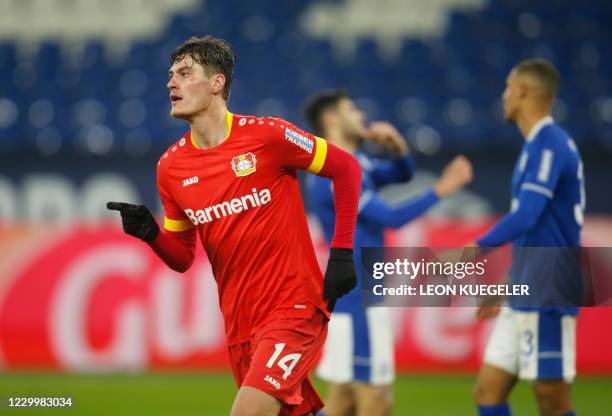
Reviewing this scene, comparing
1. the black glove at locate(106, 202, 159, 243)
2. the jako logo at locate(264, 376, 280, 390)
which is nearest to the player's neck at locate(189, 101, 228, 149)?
the black glove at locate(106, 202, 159, 243)

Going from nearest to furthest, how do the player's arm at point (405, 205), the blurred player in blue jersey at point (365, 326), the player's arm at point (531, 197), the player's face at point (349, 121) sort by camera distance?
the player's arm at point (531, 197), the blurred player in blue jersey at point (365, 326), the player's arm at point (405, 205), the player's face at point (349, 121)

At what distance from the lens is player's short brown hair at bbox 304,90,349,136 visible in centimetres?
633

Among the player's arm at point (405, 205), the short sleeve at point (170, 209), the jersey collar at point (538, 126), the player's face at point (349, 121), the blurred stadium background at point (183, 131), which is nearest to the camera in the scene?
the short sleeve at point (170, 209)

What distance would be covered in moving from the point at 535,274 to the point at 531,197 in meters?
0.45

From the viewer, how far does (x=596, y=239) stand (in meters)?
9.72

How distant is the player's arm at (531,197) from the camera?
5012 millimetres

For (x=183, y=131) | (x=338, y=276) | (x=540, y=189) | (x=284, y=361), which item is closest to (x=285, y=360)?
(x=284, y=361)

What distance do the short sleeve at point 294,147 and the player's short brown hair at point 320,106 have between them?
6.50 ft

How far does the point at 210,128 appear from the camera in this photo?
439cm

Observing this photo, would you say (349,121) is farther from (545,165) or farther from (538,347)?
(538,347)

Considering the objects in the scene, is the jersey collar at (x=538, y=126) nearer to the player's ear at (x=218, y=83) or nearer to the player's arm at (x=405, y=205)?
the player's arm at (x=405, y=205)

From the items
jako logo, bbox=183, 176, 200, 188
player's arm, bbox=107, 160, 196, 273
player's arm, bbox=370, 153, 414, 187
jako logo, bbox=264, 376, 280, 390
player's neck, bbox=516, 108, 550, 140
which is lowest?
jako logo, bbox=264, 376, 280, 390

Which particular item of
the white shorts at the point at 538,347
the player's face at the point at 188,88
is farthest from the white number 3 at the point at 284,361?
the white shorts at the point at 538,347

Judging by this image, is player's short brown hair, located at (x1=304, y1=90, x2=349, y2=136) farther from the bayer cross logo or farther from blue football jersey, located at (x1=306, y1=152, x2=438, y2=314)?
the bayer cross logo
